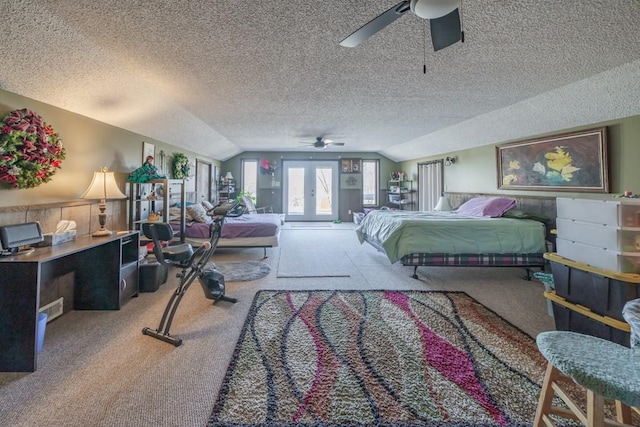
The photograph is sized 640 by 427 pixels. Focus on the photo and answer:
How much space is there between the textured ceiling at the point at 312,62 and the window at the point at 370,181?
454 centimetres

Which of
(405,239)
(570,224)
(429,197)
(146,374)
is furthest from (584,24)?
(429,197)

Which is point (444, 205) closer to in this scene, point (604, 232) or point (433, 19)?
point (604, 232)

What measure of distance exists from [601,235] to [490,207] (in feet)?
8.20

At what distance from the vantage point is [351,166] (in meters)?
8.59

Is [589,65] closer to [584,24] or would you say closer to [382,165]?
Result: [584,24]

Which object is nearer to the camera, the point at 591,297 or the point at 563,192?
the point at 591,297

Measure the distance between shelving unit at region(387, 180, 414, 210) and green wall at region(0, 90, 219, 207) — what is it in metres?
6.59

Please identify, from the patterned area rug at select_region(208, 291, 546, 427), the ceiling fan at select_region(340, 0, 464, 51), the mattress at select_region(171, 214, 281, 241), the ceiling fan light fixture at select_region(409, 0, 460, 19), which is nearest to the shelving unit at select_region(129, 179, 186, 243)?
the mattress at select_region(171, 214, 281, 241)

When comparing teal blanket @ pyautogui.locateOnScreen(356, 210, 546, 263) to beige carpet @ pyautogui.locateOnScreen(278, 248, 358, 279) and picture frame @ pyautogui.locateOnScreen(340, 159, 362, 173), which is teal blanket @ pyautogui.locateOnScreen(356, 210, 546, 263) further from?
picture frame @ pyautogui.locateOnScreen(340, 159, 362, 173)

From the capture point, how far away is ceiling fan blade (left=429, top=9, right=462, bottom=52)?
1.53m

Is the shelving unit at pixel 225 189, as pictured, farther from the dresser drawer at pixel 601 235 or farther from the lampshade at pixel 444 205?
the dresser drawer at pixel 601 235

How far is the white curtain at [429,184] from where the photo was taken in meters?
6.36

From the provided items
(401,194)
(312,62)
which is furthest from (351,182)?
(312,62)

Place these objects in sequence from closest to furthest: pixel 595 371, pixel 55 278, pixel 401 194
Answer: pixel 595 371
pixel 55 278
pixel 401 194
